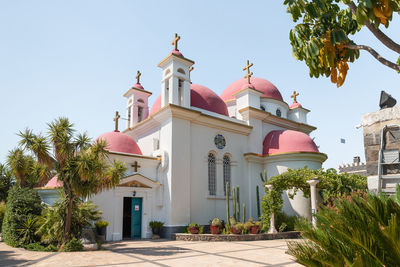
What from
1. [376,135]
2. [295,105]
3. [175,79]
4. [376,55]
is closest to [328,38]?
[376,55]

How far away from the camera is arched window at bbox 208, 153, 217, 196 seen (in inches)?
805

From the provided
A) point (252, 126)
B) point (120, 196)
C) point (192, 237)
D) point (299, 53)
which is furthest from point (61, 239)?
point (252, 126)

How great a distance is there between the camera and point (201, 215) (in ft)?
63.0

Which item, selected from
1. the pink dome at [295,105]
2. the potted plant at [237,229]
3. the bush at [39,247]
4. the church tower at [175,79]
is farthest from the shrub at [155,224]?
the pink dome at [295,105]

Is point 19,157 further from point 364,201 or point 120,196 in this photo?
point 364,201

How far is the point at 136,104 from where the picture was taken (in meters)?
23.9

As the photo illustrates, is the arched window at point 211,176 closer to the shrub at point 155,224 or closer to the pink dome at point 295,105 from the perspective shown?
the shrub at point 155,224

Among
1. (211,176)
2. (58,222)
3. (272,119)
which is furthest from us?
(272,119)

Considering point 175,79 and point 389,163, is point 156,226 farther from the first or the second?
point 389,163

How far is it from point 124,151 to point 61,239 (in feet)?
23.9

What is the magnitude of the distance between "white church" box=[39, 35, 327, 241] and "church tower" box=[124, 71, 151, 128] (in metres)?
0.08

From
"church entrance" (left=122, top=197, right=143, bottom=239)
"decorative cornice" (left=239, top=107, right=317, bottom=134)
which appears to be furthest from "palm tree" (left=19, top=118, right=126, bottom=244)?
"decorative cornice" (left=239, top=107, right=317, bottom=134)

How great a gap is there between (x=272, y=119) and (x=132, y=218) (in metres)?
13.0

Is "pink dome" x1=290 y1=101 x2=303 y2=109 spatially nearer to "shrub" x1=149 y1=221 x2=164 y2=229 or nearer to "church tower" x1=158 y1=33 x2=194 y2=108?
"church tower" x1=158 y1=33 x2=194 y2=108
